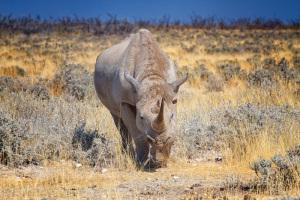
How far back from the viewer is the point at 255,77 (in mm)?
17516

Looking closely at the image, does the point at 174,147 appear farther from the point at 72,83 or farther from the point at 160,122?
the point at 72,83

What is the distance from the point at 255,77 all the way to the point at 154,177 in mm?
10501

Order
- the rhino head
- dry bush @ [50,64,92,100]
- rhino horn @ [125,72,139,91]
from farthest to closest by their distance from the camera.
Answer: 1. dry bush @ [50,64,92,100]
2. rhino horn @ [125,72,139,91]
3. the rhino head

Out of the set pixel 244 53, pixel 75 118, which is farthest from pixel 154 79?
pixel 244 53

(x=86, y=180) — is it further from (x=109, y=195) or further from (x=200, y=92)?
(x=200, y=92)

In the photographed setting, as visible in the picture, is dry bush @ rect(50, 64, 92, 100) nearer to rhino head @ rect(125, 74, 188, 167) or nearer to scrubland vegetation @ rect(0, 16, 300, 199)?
scrubland vegetation @ rect(0, 16, 300, 199)

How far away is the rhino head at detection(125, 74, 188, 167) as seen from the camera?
24.6 feet

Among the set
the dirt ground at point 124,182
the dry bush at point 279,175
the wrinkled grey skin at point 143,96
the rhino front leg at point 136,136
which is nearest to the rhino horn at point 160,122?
the wrinkled grey skin at point 143,96

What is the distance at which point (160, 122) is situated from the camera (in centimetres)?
738

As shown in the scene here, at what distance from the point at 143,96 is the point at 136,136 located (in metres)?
0.71

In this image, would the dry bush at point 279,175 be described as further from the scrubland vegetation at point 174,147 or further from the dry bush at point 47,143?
the dry bush at point 47,143

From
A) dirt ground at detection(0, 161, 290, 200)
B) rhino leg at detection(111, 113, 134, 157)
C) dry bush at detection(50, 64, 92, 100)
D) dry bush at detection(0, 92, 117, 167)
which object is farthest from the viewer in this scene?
dry bush at detection(50, 64, 92, 100)

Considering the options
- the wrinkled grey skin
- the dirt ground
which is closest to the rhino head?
the wrinkled grey skin

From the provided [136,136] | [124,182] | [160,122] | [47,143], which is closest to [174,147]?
[136,136]
